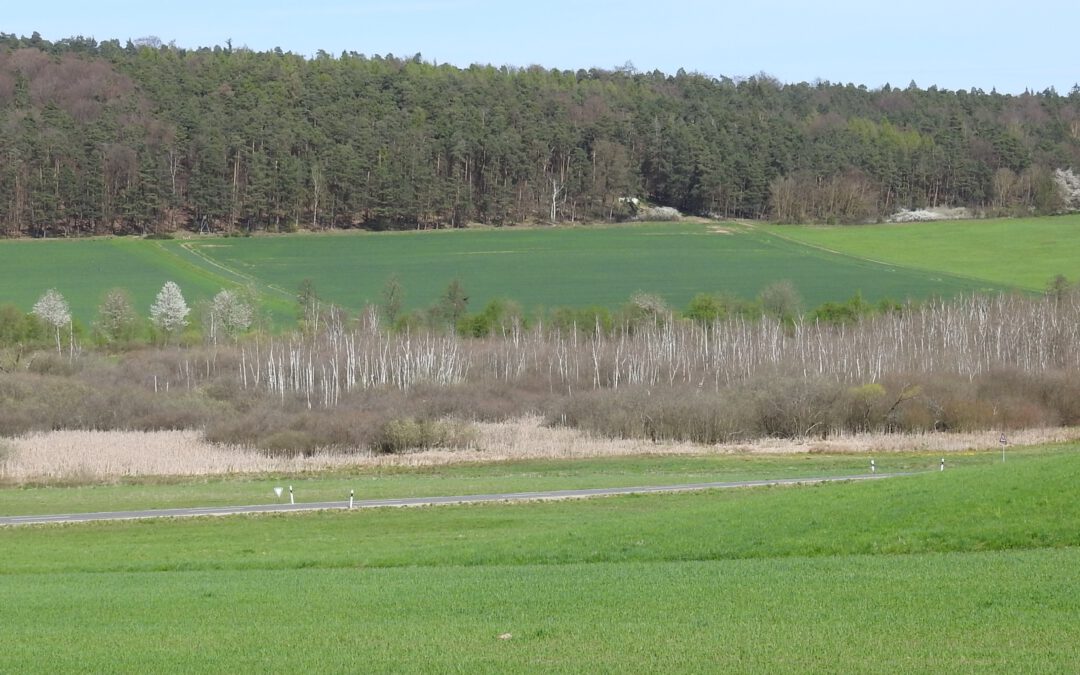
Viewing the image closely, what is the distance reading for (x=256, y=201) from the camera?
14638 centimetres

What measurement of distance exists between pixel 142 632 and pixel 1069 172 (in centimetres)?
18619

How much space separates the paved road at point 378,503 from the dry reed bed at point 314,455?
41.8 ft

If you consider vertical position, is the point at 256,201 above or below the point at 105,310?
above

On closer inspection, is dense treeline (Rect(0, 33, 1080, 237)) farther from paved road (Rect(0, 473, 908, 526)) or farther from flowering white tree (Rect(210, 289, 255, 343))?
paved road (Rect(0, 473, 908, 526))

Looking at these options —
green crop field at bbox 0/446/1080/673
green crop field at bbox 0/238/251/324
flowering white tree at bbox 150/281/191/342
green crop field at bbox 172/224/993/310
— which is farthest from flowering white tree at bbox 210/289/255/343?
green crop field at bbox 0/446/1080/673

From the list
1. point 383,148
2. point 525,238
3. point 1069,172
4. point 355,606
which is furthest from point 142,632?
point 1069,172

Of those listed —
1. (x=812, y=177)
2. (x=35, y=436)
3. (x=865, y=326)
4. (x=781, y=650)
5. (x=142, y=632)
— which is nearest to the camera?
(x=781, y=650)

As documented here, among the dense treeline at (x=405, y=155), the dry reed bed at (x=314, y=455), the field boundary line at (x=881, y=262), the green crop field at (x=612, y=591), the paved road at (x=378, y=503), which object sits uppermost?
the dense treeline at (x=405, y=155)

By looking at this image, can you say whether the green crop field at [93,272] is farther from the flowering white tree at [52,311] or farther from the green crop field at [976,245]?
the green crop field at [976,245]

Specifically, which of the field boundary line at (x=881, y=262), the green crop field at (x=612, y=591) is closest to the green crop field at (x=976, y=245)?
the field boundary line at (x=881, y=262)

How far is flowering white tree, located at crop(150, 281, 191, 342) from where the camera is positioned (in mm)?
102188

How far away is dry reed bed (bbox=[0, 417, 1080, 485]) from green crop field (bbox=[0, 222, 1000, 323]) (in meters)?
41.4

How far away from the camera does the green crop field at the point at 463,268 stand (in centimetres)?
11331

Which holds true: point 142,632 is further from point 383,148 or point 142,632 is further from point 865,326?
point 383,148
